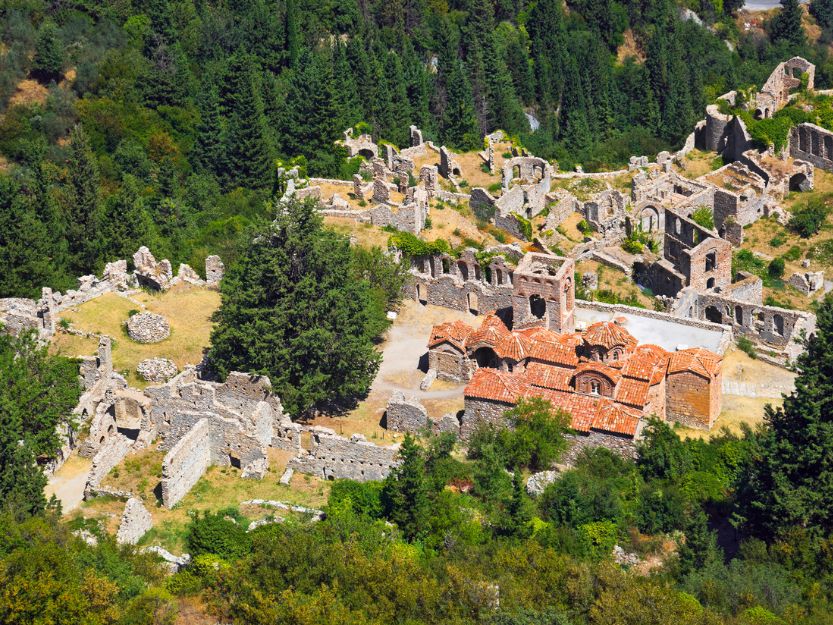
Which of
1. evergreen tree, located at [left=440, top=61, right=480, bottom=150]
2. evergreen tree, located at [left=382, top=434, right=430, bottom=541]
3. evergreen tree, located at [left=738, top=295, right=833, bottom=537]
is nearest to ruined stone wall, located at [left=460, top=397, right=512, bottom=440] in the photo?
evergreen tree, located at [left=382, top=434, right=430, bottom=541]

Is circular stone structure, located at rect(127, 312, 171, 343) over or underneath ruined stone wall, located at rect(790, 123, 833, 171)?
over

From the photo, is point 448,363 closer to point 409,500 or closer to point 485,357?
point 485,357

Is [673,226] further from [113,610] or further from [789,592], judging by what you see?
[113,610]

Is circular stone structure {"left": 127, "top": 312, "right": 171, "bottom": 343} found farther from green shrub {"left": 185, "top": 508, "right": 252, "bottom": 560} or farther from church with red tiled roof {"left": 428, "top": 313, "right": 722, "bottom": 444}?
green shrub {"left": 185, "top": 508, "right": 252, "bottom": 560}

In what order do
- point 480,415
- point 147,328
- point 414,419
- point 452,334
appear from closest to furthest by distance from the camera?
point 414,419
point 480,415
point 452,334
point 147,328

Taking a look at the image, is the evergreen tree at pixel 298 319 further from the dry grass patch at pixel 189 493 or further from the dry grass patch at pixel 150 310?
the dry grass patch at pixel 189 493

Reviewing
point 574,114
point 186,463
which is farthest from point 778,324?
point 574,114
